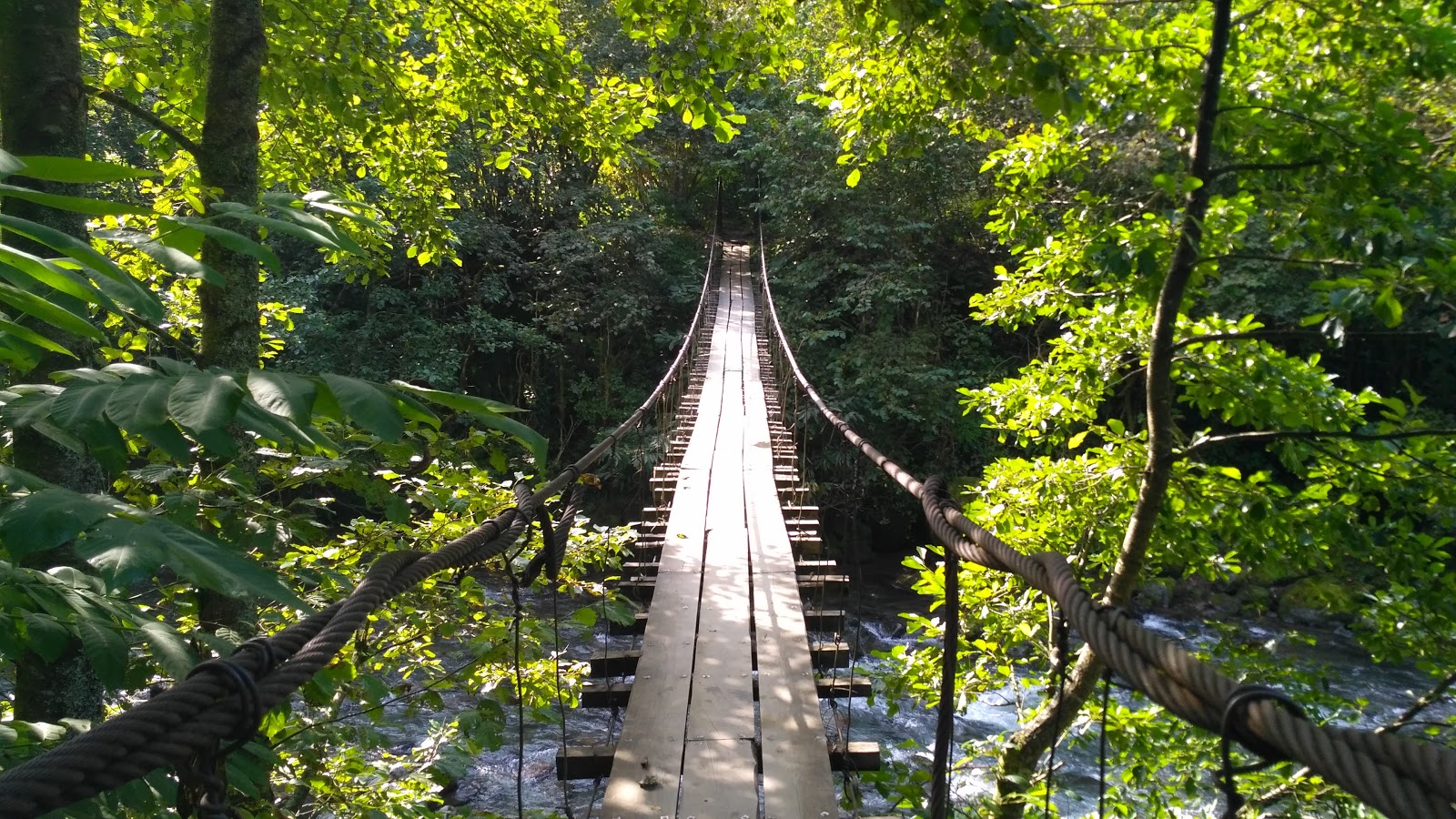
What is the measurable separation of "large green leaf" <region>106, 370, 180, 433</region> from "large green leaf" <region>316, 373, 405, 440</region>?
0.31 feet

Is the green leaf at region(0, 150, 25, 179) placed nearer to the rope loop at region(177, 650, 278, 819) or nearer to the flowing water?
the rope loop at region(177, 650, 278, 819)

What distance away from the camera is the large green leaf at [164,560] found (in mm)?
497

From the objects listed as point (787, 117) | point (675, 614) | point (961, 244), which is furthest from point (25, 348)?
point (787, 117)

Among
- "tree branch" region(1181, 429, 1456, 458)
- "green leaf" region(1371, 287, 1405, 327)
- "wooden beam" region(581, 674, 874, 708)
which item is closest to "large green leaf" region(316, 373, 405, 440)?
"wooden beam" region(581, 674, 874, 708)

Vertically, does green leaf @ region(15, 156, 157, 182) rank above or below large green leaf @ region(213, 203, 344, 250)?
above

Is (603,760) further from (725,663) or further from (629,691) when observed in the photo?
(725,663)

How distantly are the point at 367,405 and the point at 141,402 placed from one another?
135mm

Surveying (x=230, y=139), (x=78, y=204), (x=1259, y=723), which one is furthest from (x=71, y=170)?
(x=230, y=139)

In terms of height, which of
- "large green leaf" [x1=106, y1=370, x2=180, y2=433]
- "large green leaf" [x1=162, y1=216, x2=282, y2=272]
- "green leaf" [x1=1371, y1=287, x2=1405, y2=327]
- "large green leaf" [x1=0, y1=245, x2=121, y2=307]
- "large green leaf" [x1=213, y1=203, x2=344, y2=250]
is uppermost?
"green leaf" [x1=1371, y1=287, x2=1405, y2=327]

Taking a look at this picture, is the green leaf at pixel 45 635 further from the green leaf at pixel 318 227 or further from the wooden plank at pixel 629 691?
the wooden plank at pixel 629 691

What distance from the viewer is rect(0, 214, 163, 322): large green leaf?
22.3 inches

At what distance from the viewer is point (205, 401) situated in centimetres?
53

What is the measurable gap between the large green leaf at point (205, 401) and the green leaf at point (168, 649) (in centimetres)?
30

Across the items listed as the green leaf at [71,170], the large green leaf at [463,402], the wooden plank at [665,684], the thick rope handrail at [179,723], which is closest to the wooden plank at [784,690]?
the wooden plank at [665,684]
